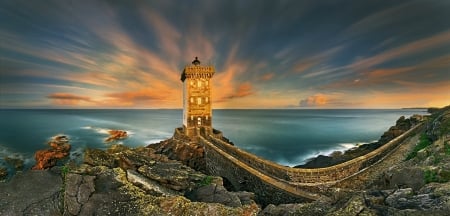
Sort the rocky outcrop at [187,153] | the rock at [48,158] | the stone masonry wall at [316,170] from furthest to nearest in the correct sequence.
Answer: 1. the rocky outcrop at [187,153]
2. the rock at [48,158]
3. the stone masonry wall at [316,170]

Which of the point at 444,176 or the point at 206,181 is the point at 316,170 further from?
the point at 206,181

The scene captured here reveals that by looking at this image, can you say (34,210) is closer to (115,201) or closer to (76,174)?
(76,174)

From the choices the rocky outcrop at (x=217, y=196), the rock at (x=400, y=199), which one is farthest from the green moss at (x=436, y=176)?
the rocky outcrop at (x=217, y=196)

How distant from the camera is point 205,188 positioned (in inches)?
329

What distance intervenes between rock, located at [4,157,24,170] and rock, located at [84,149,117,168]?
2394 cm

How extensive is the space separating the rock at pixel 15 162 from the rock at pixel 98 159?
78.5ft

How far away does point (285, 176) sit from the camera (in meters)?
14.2

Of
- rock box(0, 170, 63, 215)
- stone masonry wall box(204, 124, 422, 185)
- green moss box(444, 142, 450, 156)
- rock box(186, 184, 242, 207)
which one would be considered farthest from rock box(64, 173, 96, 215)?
green moss box(444, 142, 450, 156)

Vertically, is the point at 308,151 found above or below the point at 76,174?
below

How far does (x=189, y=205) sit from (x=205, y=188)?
1854 millimetres

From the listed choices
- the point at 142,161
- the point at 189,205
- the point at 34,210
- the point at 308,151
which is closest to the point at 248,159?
the point at 142,161

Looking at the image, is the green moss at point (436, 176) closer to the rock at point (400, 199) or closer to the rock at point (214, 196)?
the rock at point (400, 199)

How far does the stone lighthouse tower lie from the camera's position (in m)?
27.0

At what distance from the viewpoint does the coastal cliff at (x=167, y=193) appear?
17.4 feet
